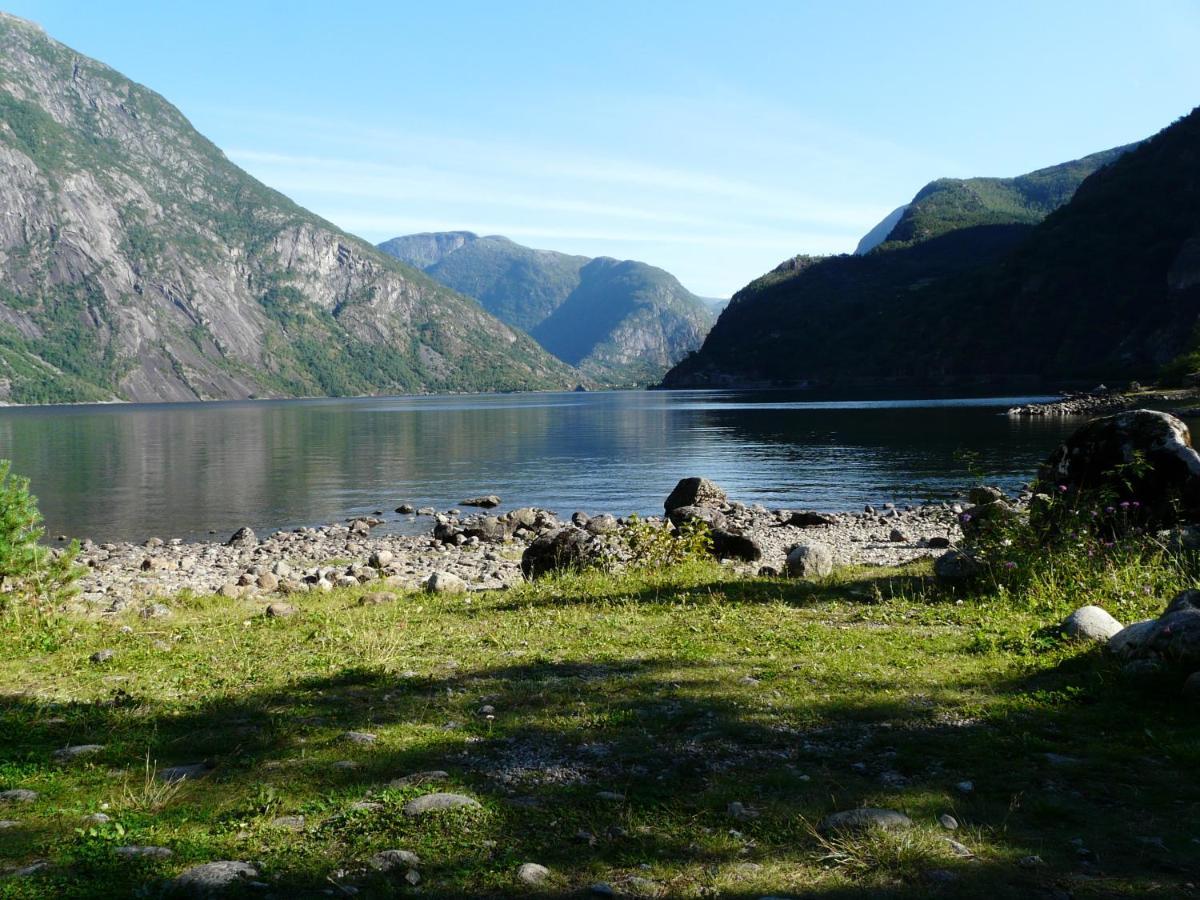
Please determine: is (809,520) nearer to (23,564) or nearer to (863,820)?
(23,564)

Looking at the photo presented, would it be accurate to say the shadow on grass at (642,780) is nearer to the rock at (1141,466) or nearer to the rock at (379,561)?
the rock at (1141,466)

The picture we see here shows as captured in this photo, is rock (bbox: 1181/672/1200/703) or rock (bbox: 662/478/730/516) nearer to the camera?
rock (bbox: 1181/672/1200/703)

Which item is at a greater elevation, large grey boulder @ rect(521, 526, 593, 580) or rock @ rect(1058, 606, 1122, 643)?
rock @ rect(1058, 606, 1122, 643)

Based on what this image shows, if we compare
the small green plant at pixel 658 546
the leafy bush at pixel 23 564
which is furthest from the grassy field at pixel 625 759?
the small green plant at pixel 658 546

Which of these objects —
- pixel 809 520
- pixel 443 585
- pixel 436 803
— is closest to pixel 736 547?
pixel 443 585

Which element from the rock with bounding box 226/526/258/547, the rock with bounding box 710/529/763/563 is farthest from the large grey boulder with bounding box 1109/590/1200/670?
the rock with bounding box 226/526/258/547

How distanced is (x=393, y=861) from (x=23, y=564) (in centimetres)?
1183

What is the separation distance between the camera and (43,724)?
704 cm

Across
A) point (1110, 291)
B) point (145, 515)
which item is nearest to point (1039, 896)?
point (145, 515)

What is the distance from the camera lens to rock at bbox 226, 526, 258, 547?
34.2 metres

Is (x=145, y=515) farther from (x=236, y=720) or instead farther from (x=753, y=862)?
(x=753, y=862)

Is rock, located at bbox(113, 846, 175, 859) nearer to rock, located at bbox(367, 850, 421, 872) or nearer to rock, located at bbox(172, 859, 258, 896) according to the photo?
rock, located at bbox(172, 859, 258, 896)

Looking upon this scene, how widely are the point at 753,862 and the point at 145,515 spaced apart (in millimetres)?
46487

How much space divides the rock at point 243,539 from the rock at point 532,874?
108 feet
